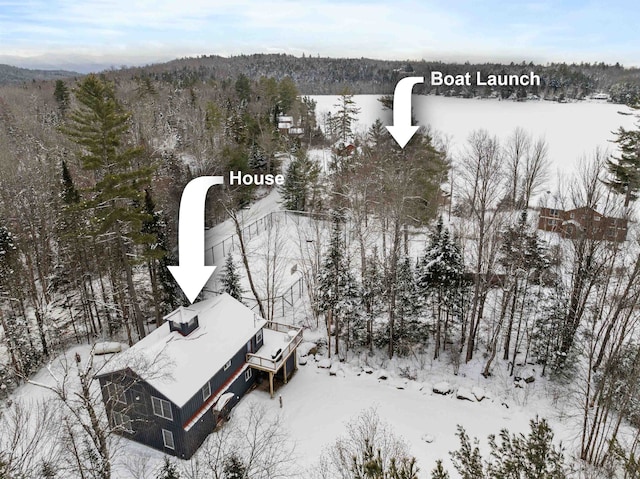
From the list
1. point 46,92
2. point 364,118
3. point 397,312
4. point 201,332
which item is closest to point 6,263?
point 201,332

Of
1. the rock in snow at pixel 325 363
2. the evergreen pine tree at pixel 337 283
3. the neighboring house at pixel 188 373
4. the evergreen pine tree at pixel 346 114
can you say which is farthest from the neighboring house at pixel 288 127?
the neighboring house at pixel 188 373

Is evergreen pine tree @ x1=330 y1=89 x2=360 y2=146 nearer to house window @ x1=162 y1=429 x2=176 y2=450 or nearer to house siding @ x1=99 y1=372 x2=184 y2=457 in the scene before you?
house siding @ x1=99 y1=372 x2=184 y2=457

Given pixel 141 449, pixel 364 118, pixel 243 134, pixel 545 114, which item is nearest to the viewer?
pixel 141 449

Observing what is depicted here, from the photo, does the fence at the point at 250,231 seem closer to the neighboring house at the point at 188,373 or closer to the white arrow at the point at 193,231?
the neighboring house at the point at 188,373

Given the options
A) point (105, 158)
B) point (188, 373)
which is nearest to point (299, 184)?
point (105, 158)

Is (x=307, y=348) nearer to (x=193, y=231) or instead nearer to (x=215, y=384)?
(x=215, y=384)

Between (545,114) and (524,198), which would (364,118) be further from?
(524,198)
